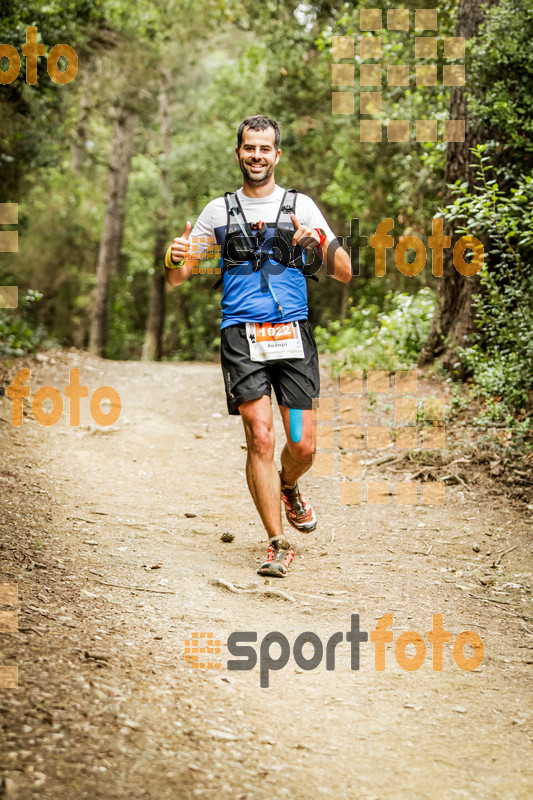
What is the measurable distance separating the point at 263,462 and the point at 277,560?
0.58 meters

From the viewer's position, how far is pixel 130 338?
26.8m

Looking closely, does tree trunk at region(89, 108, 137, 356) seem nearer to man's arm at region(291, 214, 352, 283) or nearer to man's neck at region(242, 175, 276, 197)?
man's neck at region(242, 175, 276, 197)

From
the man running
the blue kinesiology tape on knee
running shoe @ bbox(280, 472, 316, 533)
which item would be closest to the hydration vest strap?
the man running

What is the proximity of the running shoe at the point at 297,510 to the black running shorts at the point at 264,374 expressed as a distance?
0.65 m

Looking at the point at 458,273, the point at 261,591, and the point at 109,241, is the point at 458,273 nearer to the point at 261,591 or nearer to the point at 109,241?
the point at 261,591

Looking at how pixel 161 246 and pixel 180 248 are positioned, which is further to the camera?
pixel 161 246

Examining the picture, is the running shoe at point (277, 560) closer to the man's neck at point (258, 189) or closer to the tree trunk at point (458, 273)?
the man's neck at point (258, 189)

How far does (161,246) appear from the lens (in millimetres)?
23828

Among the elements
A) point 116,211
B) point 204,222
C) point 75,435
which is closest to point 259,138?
point 204,222

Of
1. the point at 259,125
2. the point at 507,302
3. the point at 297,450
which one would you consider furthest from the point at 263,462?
the point at 507,302

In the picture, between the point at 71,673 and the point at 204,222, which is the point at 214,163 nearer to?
the point at 204,222

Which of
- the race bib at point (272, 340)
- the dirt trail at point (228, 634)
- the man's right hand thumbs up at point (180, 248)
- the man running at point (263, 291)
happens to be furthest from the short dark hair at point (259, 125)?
the dirt trail at point (228, 634)

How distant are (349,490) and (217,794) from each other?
15.0 ft

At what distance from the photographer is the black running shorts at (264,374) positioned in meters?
4.57
